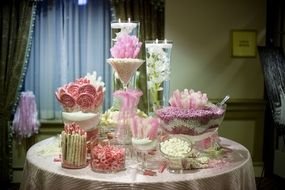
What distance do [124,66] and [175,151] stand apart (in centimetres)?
60

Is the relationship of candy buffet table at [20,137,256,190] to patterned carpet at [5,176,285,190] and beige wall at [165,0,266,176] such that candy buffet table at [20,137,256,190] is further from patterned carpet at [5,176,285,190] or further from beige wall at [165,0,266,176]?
beige wall at [165,0,266,176]

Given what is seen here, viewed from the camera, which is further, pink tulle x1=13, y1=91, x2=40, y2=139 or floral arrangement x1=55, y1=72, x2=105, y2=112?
pink tulle x1=13, y1=91, x2=40, y2=139

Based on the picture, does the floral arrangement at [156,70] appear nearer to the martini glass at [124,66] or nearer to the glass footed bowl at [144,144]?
the martini glass at [124,66]

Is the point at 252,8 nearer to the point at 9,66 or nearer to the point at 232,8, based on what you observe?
the point at 232,8

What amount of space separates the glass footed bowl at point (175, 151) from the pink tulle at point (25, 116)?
2.55m

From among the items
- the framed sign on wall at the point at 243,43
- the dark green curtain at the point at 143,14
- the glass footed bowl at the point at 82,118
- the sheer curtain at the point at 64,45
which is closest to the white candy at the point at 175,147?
the glass footed bowl at the point at 82,118

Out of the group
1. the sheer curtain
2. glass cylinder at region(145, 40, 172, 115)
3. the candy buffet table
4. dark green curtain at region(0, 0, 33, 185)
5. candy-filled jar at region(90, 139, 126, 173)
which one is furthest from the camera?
the sheer curtain

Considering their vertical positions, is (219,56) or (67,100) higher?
(219,56)

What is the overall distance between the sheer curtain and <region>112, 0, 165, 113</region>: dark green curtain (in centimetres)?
17

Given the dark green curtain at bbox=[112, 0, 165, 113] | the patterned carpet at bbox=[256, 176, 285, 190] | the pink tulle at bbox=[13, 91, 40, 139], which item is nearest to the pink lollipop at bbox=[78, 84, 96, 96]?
the dark green curtain at bbox=[112, 0, 165, 113]

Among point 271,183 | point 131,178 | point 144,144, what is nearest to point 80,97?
point 144,144

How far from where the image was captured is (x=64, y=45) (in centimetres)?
444

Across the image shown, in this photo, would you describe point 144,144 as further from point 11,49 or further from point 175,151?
point 11,49

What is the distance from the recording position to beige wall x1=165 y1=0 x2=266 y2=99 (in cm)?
458
